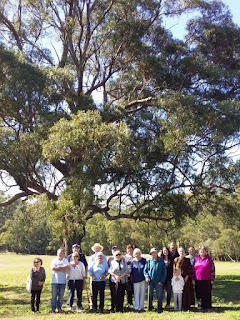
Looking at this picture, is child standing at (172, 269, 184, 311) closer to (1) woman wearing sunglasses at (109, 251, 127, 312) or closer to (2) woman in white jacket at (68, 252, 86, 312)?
(1) woman wearing sunglasses at (109, 251, 127, 312)

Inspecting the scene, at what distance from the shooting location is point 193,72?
14719 millimetres

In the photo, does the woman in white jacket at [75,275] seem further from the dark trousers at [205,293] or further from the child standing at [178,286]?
the dark trousers at [205,293]

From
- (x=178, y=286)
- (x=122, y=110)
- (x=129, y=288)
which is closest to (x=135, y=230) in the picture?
(x=122, y=110)

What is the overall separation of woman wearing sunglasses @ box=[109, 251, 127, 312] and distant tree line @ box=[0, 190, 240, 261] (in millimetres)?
3520

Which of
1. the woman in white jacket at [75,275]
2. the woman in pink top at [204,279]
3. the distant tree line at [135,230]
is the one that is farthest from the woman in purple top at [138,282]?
the distant tree line at [135,230]

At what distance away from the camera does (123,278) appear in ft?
26.2

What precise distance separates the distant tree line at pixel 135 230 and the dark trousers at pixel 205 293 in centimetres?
466

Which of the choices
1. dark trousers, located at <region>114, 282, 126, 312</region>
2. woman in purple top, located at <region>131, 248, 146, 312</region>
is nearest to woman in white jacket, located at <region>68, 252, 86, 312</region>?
dark trousers, located at <region>114, 282, 126, 312</region>

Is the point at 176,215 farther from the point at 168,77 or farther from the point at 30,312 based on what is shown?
the point at 30,312

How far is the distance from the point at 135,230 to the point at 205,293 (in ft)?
91.8

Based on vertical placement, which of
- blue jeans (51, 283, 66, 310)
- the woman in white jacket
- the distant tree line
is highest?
the distant tree line

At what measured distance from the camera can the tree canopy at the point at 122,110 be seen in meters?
11.8

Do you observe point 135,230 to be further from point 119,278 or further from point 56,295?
point 119,278

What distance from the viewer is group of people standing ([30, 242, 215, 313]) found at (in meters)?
8.03
